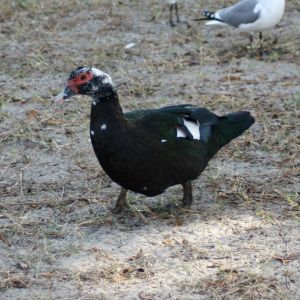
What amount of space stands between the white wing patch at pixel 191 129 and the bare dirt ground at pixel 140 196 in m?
0.48

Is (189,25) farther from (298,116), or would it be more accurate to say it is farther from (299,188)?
(299,188)

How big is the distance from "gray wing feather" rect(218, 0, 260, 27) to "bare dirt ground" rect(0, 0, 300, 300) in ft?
0.99

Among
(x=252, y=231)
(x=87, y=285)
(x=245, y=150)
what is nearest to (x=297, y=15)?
(x=245, y=150)

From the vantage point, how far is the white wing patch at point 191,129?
17.5 feet

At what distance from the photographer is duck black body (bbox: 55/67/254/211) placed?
16.6ft

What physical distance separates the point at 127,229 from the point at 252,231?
75 cm

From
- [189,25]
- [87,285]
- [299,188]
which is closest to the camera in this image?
[87,285]

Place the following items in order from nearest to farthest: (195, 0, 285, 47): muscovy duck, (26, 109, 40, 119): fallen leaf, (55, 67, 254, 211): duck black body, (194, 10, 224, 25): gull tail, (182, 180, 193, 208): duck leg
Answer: (55, 67, 254, 211): duck black body
(182, 180, 193, 208): duck leg
(26, 109, 40, 119): fallen leaf
(195, 0, 285, 47): muscovy duck
(194, 10, 224, 25): gull tail

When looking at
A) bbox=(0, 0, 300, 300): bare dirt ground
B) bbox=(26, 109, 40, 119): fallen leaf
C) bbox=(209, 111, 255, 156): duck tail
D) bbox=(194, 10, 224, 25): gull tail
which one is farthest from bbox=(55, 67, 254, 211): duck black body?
bbox=(194, 10, 224, 25): gull tail

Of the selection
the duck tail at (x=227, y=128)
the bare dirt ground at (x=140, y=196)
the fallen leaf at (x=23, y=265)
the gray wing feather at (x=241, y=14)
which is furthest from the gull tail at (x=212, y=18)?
the fallen leaf at (x=23, y=265)

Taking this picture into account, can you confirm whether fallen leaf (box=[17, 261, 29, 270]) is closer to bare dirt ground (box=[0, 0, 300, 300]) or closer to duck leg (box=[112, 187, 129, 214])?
bare dirt ground (box=[0, 0, 300, 300])

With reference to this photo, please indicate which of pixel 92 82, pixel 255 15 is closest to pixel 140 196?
pixel 92 82

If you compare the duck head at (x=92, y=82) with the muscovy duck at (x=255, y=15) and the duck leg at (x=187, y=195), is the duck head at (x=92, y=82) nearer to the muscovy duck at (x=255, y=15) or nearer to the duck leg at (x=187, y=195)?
the duck leg at (x=187, y=195)

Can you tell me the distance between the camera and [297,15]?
10.1 metres
